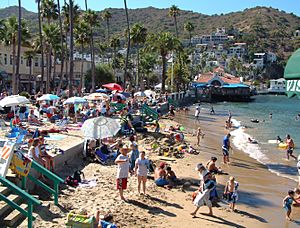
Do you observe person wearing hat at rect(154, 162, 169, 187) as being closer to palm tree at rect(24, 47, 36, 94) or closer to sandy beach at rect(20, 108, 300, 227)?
sandy beach at rect(20, 108, 300, 227)

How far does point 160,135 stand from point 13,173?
15.9 m

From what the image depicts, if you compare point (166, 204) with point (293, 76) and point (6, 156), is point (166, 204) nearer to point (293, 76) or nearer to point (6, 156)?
point (6, 156)

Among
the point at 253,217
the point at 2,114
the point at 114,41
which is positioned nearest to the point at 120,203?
the point at 253,217

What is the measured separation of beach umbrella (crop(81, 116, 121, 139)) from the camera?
14.6 m

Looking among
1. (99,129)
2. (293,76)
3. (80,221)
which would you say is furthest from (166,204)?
(293,76)

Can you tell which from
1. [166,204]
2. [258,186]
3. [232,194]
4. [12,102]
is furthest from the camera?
[12,102]

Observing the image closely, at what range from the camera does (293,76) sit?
467 cm

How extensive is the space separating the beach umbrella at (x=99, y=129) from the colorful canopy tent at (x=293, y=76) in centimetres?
1022

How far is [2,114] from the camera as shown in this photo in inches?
960

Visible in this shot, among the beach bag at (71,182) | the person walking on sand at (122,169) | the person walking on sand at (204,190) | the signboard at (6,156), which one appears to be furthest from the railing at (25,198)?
the person walking on sand at (204,190)

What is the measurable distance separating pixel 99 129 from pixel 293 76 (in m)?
10.7

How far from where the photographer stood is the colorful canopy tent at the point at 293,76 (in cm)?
459

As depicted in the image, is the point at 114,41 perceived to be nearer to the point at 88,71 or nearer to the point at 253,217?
the point at 88,71

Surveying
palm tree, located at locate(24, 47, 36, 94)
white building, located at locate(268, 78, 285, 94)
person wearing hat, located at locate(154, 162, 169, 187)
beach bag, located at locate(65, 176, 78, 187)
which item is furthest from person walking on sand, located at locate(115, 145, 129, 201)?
white building, located at locate(268, 78, 285, 94)
